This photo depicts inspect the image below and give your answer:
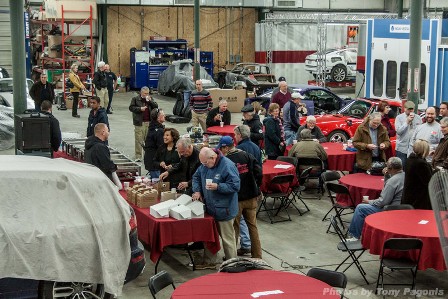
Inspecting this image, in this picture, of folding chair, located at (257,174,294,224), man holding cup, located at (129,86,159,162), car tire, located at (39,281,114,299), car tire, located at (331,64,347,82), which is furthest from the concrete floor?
car tire, located at (331,64,347,82)

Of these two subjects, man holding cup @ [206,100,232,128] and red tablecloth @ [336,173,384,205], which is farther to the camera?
man holding cup @ [206,100,232,128]

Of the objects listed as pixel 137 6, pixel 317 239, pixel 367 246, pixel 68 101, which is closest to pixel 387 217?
pixel 367 246

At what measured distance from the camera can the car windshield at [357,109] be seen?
19016 mm

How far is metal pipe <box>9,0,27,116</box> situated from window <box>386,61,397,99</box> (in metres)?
11.4

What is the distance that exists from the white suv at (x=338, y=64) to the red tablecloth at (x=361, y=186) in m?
20.6

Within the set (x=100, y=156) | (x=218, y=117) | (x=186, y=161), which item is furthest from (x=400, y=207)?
(x=218, y=117)

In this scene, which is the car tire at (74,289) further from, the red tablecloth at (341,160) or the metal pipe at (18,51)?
the metal pipe at (18,51)

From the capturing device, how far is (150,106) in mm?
17031

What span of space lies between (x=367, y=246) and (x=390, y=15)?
27906mm

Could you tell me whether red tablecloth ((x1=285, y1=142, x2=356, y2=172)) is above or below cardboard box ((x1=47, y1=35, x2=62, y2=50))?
below

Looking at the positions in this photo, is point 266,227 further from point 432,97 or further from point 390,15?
point 390,15

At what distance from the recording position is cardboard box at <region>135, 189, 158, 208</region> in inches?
402

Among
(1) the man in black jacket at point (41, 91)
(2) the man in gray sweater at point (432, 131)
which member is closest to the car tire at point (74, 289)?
(2) the man in gray sweater at point (432, 131)

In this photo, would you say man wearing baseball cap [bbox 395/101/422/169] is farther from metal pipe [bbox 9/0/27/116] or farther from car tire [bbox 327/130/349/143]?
metal pipe [bbox 9/0/27/116]
